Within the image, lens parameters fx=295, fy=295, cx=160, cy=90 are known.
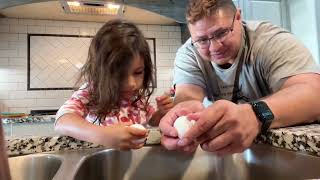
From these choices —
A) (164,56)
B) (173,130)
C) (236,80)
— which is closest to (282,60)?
(236,80)

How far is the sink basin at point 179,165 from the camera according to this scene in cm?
56

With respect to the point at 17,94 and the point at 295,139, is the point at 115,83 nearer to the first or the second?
the point at 295,139

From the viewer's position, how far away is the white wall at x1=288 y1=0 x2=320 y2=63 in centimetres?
198

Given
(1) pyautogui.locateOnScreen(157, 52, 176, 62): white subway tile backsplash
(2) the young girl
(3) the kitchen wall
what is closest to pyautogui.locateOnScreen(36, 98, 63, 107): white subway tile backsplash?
(3) the kitchen wall

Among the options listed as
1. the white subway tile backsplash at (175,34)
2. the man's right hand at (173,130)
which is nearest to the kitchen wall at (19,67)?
the white subway tile backsplash at (175,34)

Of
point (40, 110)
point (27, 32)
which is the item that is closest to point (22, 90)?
point (40, 110)

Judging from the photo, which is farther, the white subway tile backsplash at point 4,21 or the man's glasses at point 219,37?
the white subway tile backsplash at point 4,21

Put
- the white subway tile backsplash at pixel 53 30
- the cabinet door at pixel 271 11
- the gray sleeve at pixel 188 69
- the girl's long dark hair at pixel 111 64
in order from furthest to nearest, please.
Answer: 1. the white subway tile backsplash at pixel 53 30
2. the cabinet door at pixel 271 11
3. the gray sleeve at pixel 188 69
4. the girl's long dark hair at pixel 111 64

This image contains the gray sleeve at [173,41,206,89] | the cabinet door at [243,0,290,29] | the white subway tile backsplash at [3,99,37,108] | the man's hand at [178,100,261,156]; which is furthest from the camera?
the white subway tile backsplash at [3,99,37,108]

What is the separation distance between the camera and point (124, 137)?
0.51m

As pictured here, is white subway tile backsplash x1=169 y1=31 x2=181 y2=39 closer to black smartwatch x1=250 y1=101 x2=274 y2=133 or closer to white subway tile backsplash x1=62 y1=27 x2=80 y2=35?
white subway tile backsplash x1=62 y1=27 x2=80 y2=35

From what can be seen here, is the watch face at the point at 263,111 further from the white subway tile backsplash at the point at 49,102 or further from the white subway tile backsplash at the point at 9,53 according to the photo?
the white subway tile backsplash at the point at 9,53

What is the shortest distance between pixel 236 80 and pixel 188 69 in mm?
167

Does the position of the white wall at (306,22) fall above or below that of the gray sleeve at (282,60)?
above
